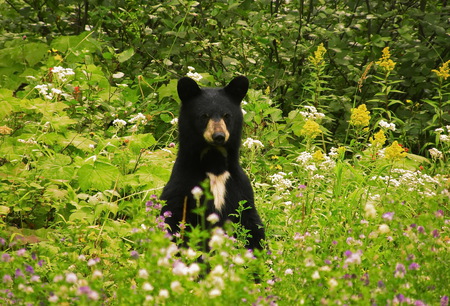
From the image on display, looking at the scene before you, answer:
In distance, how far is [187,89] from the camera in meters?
4.23

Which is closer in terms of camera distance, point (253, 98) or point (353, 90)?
point (253, 98)

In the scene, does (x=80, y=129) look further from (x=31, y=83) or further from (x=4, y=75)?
(x=4, y=75)

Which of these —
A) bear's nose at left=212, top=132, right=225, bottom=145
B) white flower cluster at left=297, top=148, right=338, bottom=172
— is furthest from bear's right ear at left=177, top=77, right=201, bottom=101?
white flower cluster at left=297, top=148, right=338, bottom=172

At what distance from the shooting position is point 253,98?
6074 millimetres

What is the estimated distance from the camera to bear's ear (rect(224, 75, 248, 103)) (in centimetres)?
423

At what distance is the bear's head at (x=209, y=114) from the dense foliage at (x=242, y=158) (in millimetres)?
564

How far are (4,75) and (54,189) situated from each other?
117 inches

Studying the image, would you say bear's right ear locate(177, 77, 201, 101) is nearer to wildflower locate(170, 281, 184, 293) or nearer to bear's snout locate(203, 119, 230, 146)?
bear's snout locate(203, 119, 230, 146)

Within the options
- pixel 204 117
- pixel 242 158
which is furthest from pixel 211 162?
pixel 242 158

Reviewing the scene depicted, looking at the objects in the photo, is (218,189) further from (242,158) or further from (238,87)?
(242,158)

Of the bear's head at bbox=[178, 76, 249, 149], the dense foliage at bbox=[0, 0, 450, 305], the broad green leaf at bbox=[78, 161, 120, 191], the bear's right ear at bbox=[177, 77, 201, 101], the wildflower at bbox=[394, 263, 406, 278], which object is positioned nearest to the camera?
Answer: the wildflower at bbox=[394, 263, 406, 278]

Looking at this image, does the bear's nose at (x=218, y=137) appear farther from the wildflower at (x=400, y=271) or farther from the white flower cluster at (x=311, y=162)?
the wildflower at (x=400, y=271)

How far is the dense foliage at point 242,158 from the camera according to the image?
2705mm

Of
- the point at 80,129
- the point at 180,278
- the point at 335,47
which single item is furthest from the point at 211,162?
the point at 335,47
